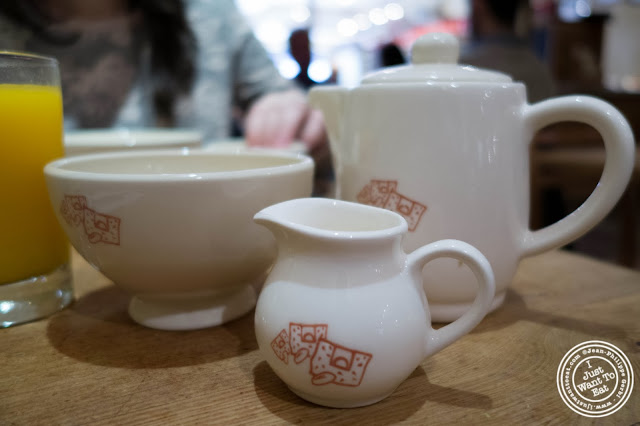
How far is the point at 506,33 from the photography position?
201 centimetres

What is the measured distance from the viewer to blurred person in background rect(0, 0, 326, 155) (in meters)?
1.32

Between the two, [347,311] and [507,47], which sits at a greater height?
[507,47]

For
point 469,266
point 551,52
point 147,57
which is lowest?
point 469,266

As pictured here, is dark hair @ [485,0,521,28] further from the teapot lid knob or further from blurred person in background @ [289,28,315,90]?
the teapot lid knob

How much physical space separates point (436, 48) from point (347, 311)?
32 cm

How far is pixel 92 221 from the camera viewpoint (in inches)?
17.5

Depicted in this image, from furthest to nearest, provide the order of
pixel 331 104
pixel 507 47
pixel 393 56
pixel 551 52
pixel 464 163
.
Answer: pixel 551 52 → pixel 507 47 → pixel 393 56 → pixel 331 104 → pixel 464 163

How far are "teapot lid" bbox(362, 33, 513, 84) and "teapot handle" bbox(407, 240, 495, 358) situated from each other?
0.19m

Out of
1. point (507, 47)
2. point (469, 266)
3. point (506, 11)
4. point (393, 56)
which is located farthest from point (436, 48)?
point (506, 11)

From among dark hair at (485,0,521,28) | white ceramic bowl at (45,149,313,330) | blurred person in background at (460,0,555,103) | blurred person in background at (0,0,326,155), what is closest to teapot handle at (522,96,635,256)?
white ceramic bowl at (45,149,313,330)

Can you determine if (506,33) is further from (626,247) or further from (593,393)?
(593,393)

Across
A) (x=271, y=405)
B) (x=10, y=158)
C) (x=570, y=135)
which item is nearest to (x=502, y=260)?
(x=271, y=405)
